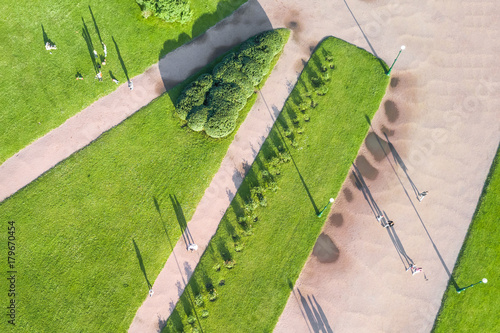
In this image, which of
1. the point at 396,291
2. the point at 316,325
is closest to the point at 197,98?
the point at 316,325

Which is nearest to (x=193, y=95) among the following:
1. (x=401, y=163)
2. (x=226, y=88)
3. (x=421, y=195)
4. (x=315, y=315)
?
(x=226, y=88)

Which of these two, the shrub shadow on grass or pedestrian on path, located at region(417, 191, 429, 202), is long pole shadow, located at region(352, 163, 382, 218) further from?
the shrub shadow on grass

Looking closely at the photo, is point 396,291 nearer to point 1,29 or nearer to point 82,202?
point 82,202

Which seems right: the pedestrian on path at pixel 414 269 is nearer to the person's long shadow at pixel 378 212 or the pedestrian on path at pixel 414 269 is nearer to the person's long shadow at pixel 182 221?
the person's long shadow at pixel 378 212

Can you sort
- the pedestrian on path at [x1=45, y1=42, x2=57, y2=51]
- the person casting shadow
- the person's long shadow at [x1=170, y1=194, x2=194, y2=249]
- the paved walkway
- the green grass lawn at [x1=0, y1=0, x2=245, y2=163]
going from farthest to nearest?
the pedestrian on path at [x1=45, y1=42, x2=57, y2=51], the person casting shadow, the green grass lawn at [x1=0, y1=0, x2=245, y2=163], the person's long shadow at [x1=170, y1=194, x2=194, y2=249], the paved walkway

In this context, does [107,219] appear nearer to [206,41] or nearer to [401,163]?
[206,41]

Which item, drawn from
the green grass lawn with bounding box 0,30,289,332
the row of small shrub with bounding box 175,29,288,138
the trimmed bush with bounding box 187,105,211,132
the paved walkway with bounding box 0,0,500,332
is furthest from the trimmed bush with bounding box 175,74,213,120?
the paved walkway with bounding box 0,0,500,332
